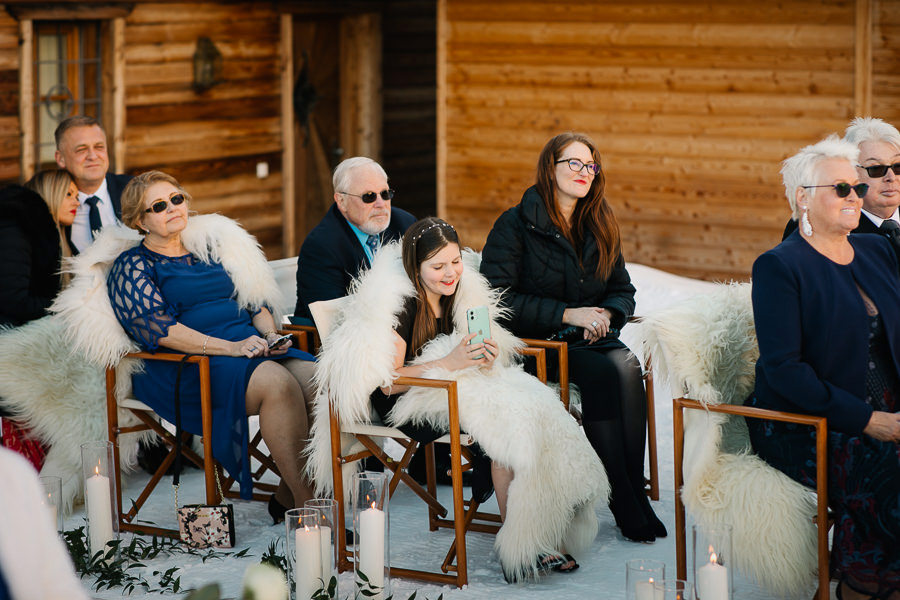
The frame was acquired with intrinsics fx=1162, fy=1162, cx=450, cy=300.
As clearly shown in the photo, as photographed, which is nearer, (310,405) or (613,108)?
(310,405)

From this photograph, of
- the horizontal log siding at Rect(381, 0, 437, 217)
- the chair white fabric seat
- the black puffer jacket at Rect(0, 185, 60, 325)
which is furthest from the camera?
the horizontal log siding at Rect(381, 0, 437, 217)

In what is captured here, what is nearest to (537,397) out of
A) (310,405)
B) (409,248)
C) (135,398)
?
(409,248)

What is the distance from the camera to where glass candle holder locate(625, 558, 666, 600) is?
2697mm

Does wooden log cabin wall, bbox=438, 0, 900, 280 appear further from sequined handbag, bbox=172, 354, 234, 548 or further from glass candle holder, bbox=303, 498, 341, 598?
→ glass candle holder, bbox=303, 498, 341, 598

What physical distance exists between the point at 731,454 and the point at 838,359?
1.41 feet

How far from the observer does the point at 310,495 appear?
412cm

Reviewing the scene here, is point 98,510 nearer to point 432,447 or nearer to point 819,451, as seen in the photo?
point 432,447

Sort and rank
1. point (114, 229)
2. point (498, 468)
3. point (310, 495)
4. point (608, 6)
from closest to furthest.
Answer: point (498, 468) < point (310, 495) < point (114, 229) < point (608, 6)

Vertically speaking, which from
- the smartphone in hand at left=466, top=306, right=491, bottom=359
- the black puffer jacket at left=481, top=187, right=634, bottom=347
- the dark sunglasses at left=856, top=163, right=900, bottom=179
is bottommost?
the smartphone in hand at left=466, top=306, right=491, bottom=359

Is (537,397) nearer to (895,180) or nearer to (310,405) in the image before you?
(310,405)

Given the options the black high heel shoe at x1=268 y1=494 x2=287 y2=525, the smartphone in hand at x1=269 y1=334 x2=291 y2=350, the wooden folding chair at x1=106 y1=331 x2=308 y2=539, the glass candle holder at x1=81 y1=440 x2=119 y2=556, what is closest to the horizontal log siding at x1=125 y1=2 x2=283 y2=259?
the wooden folding chair at x1=106 y1=331 x2=308 y2=539

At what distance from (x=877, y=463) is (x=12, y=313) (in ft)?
10.7

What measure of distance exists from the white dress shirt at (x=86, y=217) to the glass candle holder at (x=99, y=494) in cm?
158

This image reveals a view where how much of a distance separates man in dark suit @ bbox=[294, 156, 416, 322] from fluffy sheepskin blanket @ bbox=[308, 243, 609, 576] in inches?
21.3
